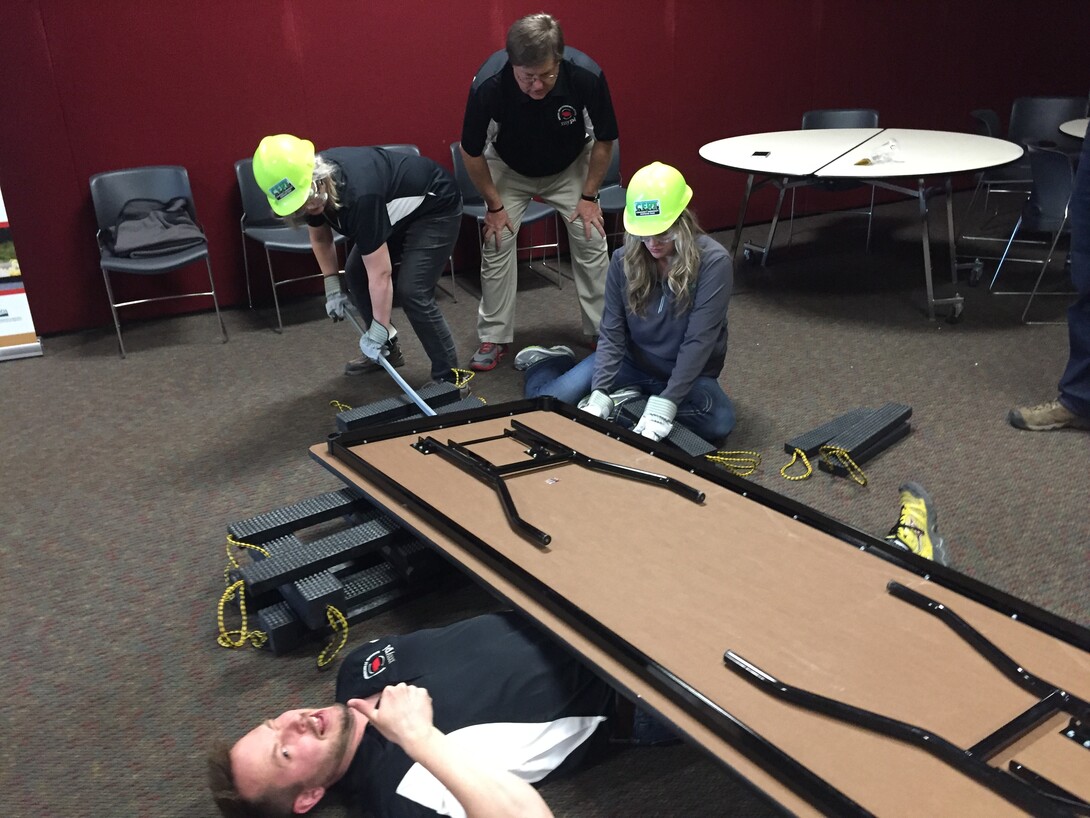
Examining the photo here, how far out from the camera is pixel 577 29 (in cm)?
525

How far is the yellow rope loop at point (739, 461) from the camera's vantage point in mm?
2975

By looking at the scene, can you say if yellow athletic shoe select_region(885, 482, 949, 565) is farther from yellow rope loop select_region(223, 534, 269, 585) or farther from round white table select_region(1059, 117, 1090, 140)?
round white table select_region(1059, 117, 1090, 140)

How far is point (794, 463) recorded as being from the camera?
3006 millimetres

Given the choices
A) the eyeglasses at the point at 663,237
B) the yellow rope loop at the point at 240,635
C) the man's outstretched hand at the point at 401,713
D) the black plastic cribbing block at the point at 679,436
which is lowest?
the yellow rope loop at the point at 240,635

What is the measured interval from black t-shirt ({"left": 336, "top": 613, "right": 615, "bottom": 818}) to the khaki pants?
7.48ft

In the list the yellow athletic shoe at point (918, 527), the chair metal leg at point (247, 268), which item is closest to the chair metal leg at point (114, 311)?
the chair metal leg at point (247, 268)

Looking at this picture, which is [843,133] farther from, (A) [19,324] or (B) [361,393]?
(A) [19,324]

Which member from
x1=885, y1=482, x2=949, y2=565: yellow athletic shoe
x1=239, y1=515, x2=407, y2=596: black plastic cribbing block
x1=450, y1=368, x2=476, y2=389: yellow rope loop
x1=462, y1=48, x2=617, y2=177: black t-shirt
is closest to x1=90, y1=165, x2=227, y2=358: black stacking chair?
x1=450, y1=368, x2=476, y2=389: yellow rope loop

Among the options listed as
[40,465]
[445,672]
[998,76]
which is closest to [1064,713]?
[445,672]

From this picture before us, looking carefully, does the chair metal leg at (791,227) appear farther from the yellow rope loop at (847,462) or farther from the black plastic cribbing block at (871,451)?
the yellow rope loop at (847,462)

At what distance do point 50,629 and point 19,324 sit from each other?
2.46 m

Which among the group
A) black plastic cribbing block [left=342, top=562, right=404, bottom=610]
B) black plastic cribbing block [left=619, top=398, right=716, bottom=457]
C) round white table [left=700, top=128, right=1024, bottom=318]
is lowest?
black plastic cribbing block [left=342, top=562, right=404, bottom=610]

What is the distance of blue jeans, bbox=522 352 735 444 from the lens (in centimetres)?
300

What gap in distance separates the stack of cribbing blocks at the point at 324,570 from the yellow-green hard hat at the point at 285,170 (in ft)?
3.14
